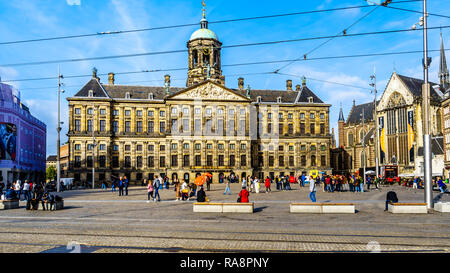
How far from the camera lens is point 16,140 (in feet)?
190

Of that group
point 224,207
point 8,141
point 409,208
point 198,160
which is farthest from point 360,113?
point 224,207

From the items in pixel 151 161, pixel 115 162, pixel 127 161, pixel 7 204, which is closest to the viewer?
pixel 7 204

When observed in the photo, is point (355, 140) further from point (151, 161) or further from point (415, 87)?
point (151, 161)

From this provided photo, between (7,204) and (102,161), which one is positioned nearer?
(7,204)

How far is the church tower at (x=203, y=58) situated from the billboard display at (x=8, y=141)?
31.2 m

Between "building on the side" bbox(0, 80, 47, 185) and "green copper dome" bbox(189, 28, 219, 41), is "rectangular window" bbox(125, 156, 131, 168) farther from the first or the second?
"green copper dome" bbox(189, 28, 219, 41)

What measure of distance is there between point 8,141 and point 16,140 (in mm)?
4366

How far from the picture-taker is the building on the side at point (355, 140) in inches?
3428

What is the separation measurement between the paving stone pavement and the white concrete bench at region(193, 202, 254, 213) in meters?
0.68

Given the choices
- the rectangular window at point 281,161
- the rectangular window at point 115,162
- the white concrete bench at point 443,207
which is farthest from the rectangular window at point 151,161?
the white concrete bench at point 443,207

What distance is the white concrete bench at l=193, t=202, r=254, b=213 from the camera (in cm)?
1861

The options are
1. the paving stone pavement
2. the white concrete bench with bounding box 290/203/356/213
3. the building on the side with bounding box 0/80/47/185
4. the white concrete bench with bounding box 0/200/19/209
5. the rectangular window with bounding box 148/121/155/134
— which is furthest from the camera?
the rectangular window with bounding box 148/121/155/134

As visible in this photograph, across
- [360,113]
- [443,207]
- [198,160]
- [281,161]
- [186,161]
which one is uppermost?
[360,113]

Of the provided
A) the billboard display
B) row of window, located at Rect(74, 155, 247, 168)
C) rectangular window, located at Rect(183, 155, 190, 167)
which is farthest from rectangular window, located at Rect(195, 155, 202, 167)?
the billboard display
